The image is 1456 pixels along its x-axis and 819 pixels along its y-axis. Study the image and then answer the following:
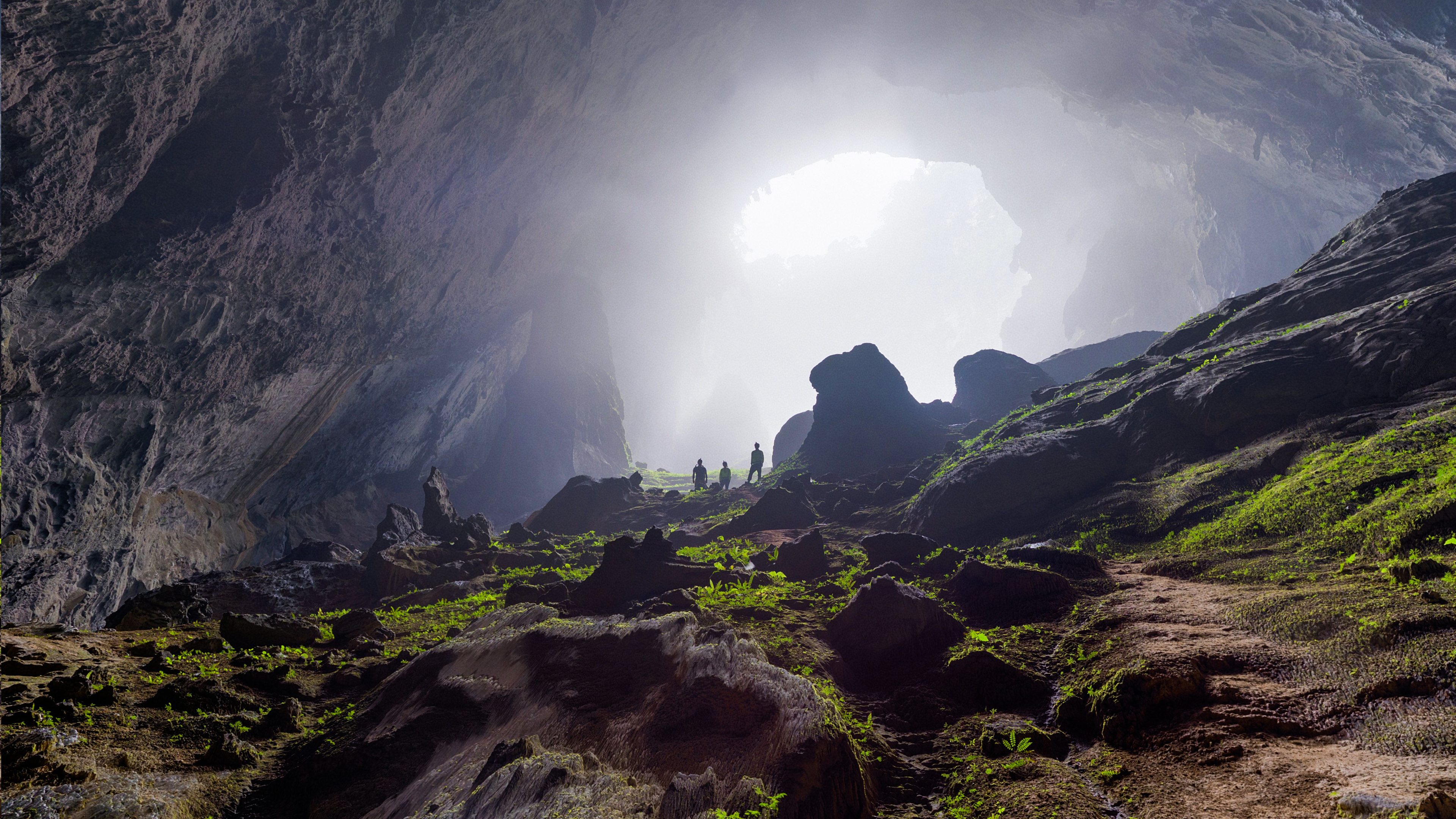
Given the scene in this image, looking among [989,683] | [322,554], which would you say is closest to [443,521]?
[322,554]

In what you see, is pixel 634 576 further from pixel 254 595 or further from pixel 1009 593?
pixel 254 595

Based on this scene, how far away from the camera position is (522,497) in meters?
57.4

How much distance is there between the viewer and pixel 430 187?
1151 inches

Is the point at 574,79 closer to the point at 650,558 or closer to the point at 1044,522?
the point at 650,558

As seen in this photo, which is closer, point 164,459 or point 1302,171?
point 164,459

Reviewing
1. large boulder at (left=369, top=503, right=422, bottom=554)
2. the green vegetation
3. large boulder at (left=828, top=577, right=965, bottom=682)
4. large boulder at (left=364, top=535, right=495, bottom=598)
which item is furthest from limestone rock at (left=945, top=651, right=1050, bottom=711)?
large boulder at (left=369, top=503, right=422, bottom=554)

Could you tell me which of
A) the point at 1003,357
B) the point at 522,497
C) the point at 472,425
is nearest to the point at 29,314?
the point at 472,425

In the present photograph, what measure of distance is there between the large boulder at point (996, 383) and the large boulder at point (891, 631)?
33.0 m

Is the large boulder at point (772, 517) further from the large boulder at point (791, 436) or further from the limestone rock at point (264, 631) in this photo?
the large boulder at point (791, 436)

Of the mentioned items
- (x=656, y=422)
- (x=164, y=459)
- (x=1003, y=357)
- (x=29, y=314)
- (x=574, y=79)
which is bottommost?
(x=1003, y=357)

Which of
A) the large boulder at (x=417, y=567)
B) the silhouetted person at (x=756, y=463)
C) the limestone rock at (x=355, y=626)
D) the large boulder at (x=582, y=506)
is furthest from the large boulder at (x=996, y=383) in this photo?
the limestone rock at (x=355, y=626)

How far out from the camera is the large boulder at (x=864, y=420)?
35438 mm

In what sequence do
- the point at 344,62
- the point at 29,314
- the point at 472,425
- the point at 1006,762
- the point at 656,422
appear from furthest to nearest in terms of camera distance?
the point at 656,422 < the point at 472,425 < the point at 344,62 < the point at 29,314 < the point at 1006,762

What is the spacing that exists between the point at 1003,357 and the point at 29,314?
51.5 metres
